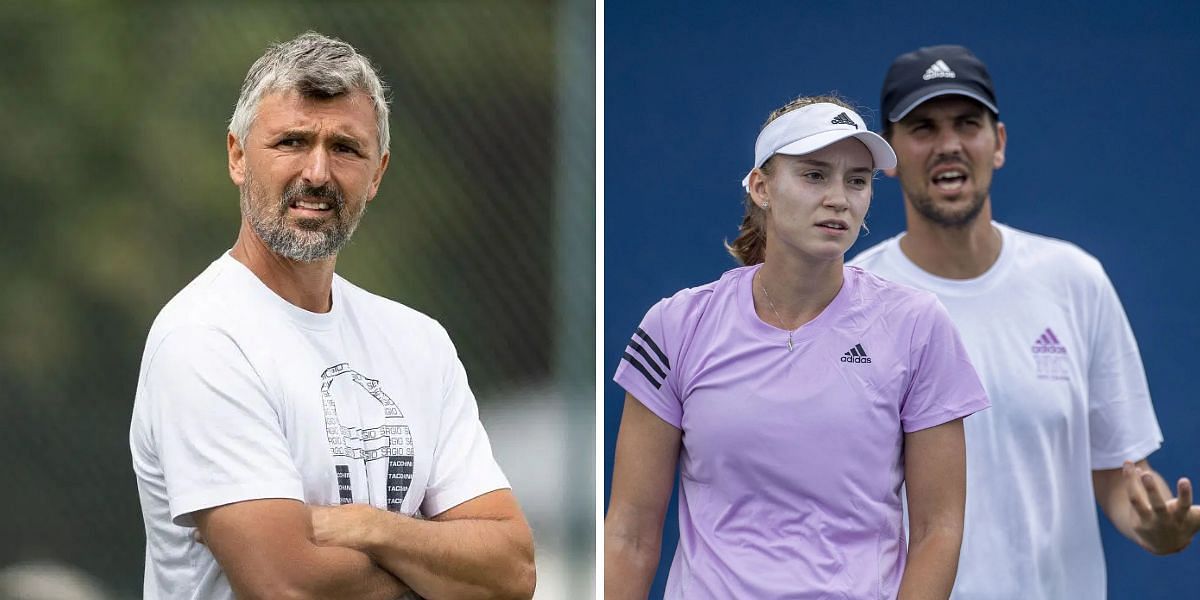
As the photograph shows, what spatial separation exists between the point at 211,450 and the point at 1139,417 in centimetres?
202

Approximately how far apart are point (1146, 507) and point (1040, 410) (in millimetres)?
281

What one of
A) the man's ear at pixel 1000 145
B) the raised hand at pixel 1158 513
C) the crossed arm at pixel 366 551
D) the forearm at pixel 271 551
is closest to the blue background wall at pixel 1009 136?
the man's ear at pixel 1000 145

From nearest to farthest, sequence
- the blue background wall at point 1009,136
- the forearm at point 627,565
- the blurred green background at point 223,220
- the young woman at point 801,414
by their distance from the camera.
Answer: the young woman at point 801,414 < the forearm at point 627,565 < the blue background wall at point 1009,136 < the blurred green background at point 223,220

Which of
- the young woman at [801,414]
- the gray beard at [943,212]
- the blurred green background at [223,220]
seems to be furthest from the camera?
the blurred green background at [223,220]

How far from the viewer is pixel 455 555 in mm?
2143

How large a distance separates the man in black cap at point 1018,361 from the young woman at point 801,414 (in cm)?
56

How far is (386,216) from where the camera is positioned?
3367 millimetres

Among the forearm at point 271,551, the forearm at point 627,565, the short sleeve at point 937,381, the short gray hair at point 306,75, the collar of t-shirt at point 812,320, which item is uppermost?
the short gray hair at point 306,75

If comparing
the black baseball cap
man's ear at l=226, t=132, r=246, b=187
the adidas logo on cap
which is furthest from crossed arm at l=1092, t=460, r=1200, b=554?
man's ear at l=226, t=132, r=246, b=187

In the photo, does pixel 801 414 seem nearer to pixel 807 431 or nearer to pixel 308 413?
pixel 807 431

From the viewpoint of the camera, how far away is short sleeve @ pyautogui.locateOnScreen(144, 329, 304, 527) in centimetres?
195

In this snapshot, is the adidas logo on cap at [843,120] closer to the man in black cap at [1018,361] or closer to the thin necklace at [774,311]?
the thin necklace at [774,311]

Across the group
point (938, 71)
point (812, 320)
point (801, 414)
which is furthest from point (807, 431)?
point (938, 71)

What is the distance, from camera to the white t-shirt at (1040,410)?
2.75 m
